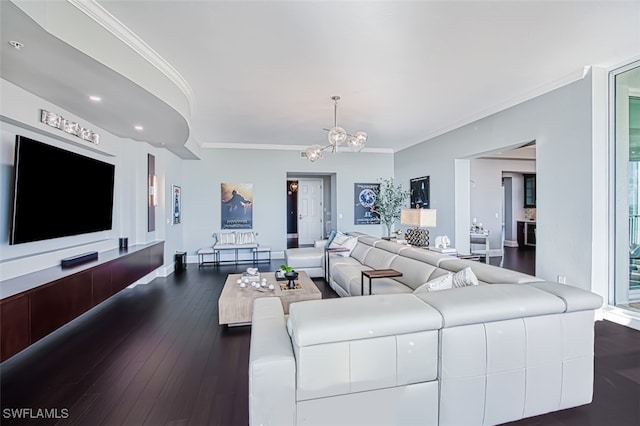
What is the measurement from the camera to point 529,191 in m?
9.95

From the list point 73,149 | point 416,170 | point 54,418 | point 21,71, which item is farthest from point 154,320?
point 416,170

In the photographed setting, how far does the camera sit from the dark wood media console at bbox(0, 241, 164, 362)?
7.44 feet

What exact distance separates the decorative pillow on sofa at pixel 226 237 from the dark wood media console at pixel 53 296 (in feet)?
9.97

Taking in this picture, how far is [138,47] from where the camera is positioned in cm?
291

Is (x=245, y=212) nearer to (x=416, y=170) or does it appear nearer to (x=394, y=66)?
(x=416, y=170)

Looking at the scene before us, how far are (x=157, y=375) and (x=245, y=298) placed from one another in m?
1.17

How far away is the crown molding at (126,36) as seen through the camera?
233cm

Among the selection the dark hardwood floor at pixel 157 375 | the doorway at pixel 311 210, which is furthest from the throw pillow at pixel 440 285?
the doorway at pixel 311 210

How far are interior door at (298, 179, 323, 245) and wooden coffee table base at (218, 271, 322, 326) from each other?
6435 mm

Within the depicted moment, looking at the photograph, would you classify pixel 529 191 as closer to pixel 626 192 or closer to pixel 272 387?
pixel 626 192

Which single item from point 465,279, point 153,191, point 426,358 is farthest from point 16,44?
point 465,279

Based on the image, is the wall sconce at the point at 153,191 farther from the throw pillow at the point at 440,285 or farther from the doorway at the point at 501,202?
the doorway at the point at 501,202

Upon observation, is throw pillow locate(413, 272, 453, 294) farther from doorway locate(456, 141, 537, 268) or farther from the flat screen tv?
doorway locate(456, 141, 537, 268)

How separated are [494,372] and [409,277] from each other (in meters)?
2.00
